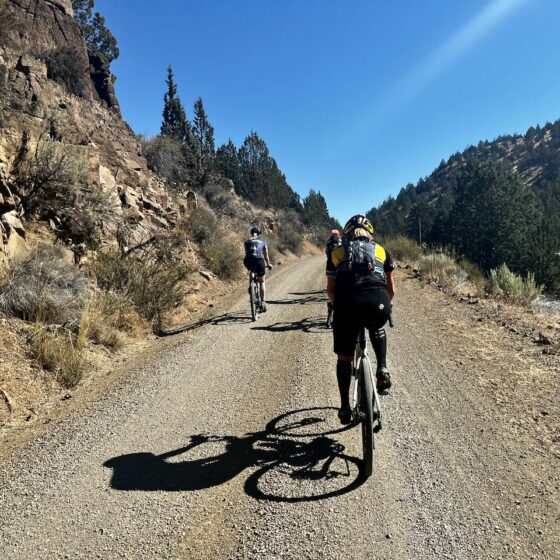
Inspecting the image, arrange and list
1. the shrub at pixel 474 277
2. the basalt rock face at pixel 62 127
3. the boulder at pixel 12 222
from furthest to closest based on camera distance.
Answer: the shrub at pixel 474 277
the basalt rock face at pixel 62 127
the boulder at pixel 12 222

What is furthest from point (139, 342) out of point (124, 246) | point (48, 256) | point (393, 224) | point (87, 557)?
point (393, 224)

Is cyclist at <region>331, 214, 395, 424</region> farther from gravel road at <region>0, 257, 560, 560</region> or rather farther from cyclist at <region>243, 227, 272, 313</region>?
cyclist at <region>243, 227, 272, 313</region>

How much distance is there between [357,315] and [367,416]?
2.72 feet

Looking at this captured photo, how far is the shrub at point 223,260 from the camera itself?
14.9 meters

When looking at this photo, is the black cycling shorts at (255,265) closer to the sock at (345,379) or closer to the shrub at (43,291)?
the shrub at (43,291)

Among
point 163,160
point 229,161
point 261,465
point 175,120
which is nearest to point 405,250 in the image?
point 163,160

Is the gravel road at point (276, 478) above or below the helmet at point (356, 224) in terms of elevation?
below

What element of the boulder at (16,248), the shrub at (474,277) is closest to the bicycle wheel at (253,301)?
the boulder at (16,248)

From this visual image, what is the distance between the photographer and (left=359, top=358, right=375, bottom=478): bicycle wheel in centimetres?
312

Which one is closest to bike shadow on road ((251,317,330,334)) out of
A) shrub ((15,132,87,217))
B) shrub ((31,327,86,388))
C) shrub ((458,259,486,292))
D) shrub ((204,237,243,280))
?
shrub ((31,327,86,388))

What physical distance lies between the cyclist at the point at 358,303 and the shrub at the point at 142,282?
18.4ft

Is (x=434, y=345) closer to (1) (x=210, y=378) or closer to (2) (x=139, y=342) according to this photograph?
(1) (x=210, y=378)

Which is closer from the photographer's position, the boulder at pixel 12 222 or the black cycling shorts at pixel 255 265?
the boulder at pixel 12 222

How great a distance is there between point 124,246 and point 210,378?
614 cm
